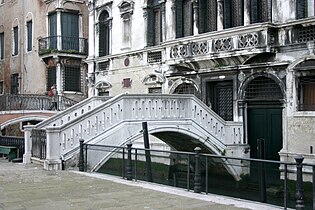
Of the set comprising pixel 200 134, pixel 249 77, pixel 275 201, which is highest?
pixel 249 77

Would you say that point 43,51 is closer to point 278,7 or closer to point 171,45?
point 171,45

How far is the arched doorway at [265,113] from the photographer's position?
58.7ft

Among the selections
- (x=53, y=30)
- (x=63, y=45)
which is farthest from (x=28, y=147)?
(x=53, y=30)

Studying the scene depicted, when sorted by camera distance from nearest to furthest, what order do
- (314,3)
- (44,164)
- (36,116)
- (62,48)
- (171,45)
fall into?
1. (44,164)
2. (314,3)
3. (171,45)
4. (36,116)
5. (62,48)

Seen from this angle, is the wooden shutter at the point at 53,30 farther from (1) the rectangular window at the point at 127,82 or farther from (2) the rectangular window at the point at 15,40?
(1) the rectangular window at the point at 127,82

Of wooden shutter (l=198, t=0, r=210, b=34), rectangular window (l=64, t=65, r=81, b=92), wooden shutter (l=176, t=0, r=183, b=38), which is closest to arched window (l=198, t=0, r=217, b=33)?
wooden shutter (l=198, t=0, r=210, b=34)

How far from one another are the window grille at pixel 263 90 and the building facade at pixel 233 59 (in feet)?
0.13

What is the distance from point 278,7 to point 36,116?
1513cm

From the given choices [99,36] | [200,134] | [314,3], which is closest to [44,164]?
[200,134]

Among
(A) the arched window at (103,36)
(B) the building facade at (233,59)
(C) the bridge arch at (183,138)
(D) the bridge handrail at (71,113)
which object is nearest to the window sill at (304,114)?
(B) the building facade at (233,59)

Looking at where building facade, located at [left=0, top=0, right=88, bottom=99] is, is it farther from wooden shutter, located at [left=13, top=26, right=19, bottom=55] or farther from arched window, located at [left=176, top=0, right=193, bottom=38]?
arched window, located at [left=176, top=0, right=193, bottom=38]

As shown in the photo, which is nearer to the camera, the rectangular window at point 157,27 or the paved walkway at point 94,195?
the paved walkway at point 94,195

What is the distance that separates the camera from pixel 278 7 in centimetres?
1750

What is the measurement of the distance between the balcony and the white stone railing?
13.9 meters
